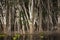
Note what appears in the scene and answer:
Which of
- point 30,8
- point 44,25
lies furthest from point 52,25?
point 30,8

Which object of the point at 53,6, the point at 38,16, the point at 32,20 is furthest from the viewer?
Result: the point at 53,6

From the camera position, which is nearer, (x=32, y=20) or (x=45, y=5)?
(x=32, y=20)

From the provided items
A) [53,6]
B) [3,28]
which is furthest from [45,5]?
[3,28]

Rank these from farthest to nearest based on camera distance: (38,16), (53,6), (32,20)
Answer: (53,6)
(38,16)
(32,20)

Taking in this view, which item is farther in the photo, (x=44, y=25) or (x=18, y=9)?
(x=44, y=25)

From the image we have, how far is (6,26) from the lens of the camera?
23484 mm

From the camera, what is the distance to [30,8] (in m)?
23.2

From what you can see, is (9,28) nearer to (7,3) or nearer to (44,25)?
(7,3)

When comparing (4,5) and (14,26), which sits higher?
(4,5)

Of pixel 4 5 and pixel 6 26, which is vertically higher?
pixel 4 5

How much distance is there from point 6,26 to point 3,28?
0.29 meters

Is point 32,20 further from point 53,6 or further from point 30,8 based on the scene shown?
point 53,6

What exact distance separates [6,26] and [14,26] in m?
0.84

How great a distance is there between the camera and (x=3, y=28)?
23.4 meters
